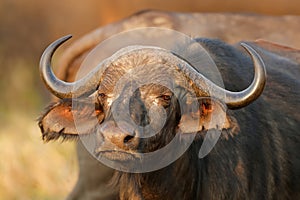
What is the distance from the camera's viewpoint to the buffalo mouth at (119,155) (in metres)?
5.43

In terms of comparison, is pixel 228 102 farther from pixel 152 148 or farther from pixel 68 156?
pixel 68 156

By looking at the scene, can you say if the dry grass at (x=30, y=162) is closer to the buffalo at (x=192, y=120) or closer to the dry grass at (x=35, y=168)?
the dry grass at (x=35, y=168)

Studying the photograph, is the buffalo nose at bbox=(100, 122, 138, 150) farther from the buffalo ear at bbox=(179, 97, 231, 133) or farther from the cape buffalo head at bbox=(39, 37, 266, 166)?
the buffalo ear at bbox=(179, 97, 231, 133)

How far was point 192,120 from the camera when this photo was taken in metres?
5.80

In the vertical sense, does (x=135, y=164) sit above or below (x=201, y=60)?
below

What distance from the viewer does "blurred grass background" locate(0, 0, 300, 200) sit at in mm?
10000

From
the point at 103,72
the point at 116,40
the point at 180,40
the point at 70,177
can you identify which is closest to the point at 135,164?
the point at 103,72

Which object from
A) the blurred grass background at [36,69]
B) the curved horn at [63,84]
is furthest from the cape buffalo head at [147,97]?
the blurred grass background at [36,69]

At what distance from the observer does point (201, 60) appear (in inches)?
243

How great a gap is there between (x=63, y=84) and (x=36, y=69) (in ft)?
24.8

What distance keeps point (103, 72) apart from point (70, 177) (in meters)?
4.31

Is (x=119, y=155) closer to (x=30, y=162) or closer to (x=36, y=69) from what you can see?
(x=30, y=162)

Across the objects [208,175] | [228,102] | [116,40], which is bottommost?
[208,175]

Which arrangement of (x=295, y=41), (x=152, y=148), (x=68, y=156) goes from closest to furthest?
(x=152, y=148)
(x=295, y=41)
(x=68, y=156)
